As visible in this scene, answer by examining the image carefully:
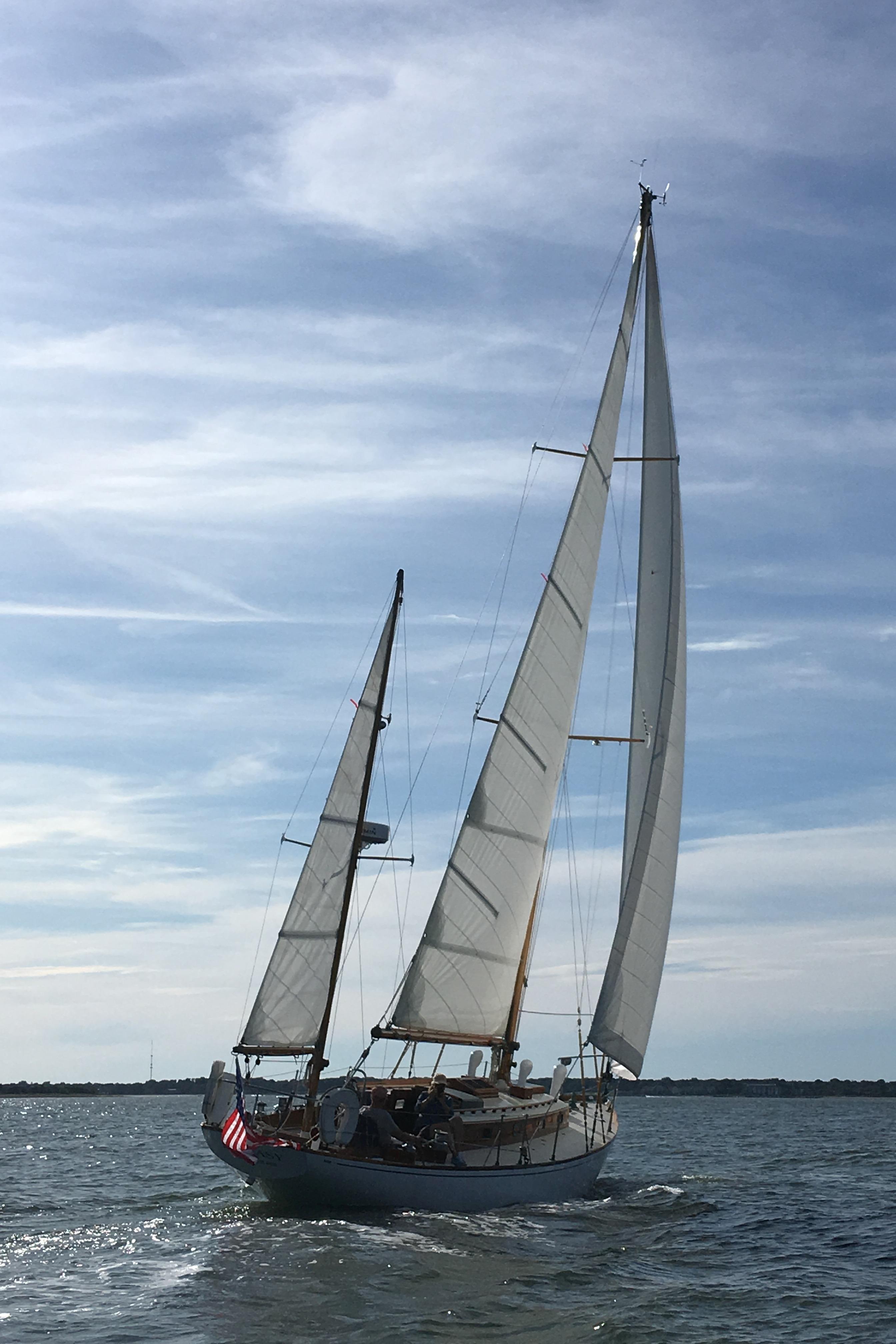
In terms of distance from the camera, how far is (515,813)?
25.1 m

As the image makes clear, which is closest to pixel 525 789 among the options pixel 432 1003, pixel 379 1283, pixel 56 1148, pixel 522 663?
pixel 522 663

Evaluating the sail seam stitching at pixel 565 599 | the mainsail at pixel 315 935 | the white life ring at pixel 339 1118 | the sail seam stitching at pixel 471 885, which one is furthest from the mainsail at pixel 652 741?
the white life ring at pixel 339 1118

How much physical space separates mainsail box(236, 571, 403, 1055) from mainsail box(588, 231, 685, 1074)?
223 inches

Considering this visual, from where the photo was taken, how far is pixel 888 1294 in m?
17.3

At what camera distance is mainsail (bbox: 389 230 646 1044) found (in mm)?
23859

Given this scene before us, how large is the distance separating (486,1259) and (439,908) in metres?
7.22

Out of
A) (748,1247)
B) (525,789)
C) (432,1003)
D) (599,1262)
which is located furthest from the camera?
(525,789)

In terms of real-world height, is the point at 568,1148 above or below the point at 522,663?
below

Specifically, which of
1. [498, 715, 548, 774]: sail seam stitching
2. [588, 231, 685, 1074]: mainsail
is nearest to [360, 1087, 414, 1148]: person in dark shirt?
[588, 231, 685, 1074]: mainsail

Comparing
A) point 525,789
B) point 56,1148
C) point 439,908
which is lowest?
point 56,1148

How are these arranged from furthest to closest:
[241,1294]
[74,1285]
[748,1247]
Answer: [748,1247], [74,1285], [241,1294]

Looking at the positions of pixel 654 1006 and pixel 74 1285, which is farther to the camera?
pixel 654 1006

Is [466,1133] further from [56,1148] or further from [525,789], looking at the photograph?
[56,1148]

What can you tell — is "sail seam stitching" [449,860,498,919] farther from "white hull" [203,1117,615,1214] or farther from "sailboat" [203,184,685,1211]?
"white hull" [203,1117,615,1214]
